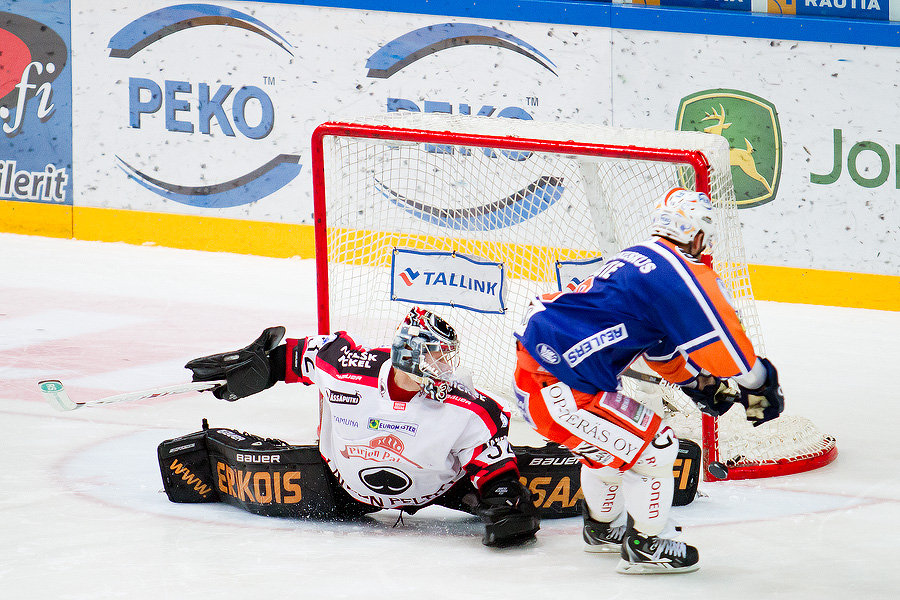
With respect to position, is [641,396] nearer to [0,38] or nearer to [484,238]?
[484,238]

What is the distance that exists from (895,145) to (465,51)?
2.55 metres

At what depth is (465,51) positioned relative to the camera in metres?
7.63

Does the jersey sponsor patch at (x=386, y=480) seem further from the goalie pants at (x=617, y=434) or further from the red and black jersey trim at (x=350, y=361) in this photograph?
the goalie pants at (x=617, y=434)

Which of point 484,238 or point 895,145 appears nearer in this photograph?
point 484,238

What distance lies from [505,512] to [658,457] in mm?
474

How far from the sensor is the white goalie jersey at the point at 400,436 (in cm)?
343

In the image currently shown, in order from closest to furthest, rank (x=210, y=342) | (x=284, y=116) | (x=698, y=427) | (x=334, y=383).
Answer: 1. (x=334, y=383)
2. (x=698, y=427)
3. (x=210, y=342)
4. (x=284, y=116)

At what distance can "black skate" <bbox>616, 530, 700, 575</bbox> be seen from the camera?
3.23 metres

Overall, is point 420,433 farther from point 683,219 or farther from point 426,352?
point 683,219

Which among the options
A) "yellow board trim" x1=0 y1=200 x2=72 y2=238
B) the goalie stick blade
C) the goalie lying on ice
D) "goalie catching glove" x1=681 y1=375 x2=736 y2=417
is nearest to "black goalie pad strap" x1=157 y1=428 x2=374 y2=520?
the goalie lying on ice

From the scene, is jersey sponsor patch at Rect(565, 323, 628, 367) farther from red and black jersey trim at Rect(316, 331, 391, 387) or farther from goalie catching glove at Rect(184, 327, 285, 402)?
goalie catching glove at Rect(184, 327, 285, 402)

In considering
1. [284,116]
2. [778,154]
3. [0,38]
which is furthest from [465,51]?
[0,38]

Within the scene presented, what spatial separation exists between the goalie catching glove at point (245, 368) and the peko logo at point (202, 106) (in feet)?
14.8

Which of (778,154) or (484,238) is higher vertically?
(778,154)
